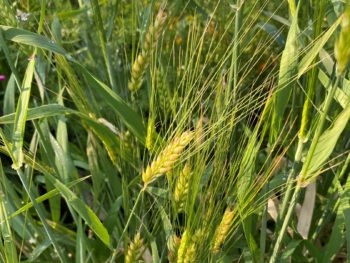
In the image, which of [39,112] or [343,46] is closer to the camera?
[343,46]

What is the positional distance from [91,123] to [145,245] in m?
0.23

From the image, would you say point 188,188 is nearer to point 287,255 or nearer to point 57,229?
point 287,255

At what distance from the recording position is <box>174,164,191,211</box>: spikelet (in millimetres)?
699

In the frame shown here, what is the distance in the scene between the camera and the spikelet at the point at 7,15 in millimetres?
812

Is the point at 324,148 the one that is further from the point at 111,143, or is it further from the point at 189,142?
the point at 111,143

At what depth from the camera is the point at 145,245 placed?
3.05 ft

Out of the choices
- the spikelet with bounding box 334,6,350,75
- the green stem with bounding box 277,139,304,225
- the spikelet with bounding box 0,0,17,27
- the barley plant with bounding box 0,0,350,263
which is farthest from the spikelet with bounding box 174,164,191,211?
the spikelet with bounding box 0,0,17,27

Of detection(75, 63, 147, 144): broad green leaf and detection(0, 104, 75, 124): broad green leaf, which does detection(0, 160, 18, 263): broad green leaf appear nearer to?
detection(0, 104, 75, 124): broad green leaf

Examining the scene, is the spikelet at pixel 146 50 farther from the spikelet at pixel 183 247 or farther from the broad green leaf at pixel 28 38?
the spikelet at pixel 183 247

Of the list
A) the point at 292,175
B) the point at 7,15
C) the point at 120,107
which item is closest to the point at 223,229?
Answer: the point at 292,175

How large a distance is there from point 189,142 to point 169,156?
0.10 ft

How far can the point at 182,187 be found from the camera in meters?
0.71

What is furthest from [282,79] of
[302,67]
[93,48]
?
[93,48]

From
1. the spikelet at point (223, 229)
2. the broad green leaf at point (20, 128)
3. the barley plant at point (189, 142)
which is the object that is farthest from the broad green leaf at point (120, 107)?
the spikelet at point (223, 229)
